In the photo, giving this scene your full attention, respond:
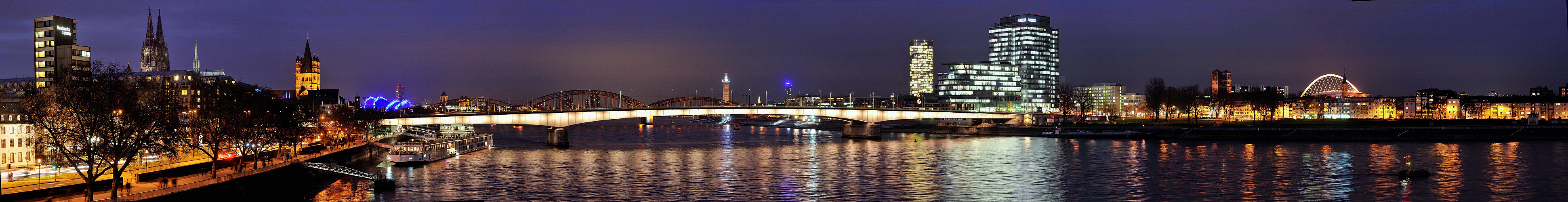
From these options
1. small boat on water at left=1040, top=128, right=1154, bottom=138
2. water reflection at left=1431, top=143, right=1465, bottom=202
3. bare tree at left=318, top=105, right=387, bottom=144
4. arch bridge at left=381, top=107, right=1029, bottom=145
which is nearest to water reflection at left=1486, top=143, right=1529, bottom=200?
water reflection at left=1431, top=143, right=1465, bottom=202

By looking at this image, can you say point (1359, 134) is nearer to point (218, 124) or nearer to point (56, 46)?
point (218, 124)

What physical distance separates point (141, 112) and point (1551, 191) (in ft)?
188

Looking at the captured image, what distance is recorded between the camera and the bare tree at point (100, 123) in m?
33.1

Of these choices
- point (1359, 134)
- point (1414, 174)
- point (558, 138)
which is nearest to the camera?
point (1414, 174)

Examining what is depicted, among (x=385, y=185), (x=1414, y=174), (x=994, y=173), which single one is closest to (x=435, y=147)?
(x=385, y=185)

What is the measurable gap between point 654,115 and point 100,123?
5986 cm

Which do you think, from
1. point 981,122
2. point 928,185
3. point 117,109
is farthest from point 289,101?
point 981,122

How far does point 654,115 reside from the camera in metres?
93.2

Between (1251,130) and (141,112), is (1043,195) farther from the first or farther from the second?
(1251,130)

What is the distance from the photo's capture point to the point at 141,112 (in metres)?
36.5

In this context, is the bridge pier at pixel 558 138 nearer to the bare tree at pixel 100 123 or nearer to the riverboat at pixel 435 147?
the riverboat at pixel 435 147

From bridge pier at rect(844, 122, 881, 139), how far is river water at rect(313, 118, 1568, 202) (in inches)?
714

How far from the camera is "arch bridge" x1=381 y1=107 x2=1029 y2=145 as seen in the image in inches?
3605

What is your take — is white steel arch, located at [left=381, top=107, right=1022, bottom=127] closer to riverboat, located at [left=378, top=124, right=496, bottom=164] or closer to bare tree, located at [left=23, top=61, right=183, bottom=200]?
riverboat, located at [left=378, top=124, right=496, bottom=164]
